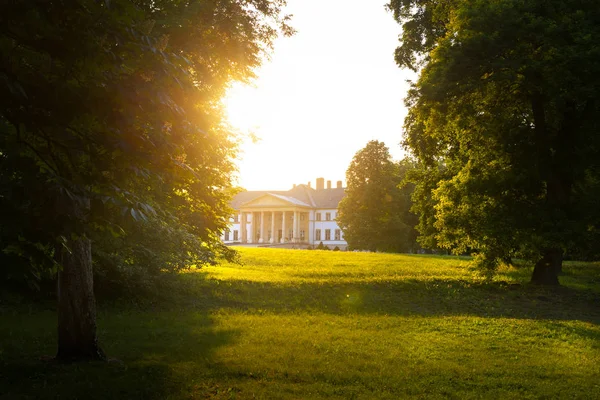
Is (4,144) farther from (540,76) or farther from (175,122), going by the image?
(540,76)

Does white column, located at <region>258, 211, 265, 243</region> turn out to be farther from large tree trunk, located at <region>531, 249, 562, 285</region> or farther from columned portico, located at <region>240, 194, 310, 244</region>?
large tree trunk, located at <region>531, 249, 562, 285</region>

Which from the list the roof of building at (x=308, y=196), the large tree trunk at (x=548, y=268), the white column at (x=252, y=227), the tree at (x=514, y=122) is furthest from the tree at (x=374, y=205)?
the white column at (x=252, y=227)

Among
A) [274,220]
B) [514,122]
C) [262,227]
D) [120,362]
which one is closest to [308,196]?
[274,220]

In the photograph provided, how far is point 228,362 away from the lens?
9.21 meters

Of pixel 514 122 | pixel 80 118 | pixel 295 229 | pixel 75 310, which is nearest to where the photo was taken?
pixel 80 118

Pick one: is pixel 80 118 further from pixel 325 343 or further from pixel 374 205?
pixel 374 205

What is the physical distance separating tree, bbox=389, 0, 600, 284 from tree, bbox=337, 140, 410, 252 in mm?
29956

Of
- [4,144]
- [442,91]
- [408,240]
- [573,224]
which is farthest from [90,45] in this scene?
[408,240]

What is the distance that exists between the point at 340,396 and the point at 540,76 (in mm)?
14371

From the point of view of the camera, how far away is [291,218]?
10325 cm

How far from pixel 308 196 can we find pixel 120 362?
324ft

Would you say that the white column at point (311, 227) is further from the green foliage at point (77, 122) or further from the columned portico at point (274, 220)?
the green foliage at point (77, 122)

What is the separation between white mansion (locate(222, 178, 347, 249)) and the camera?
102 metres

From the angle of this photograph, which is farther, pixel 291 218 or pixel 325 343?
pixel 291 218
